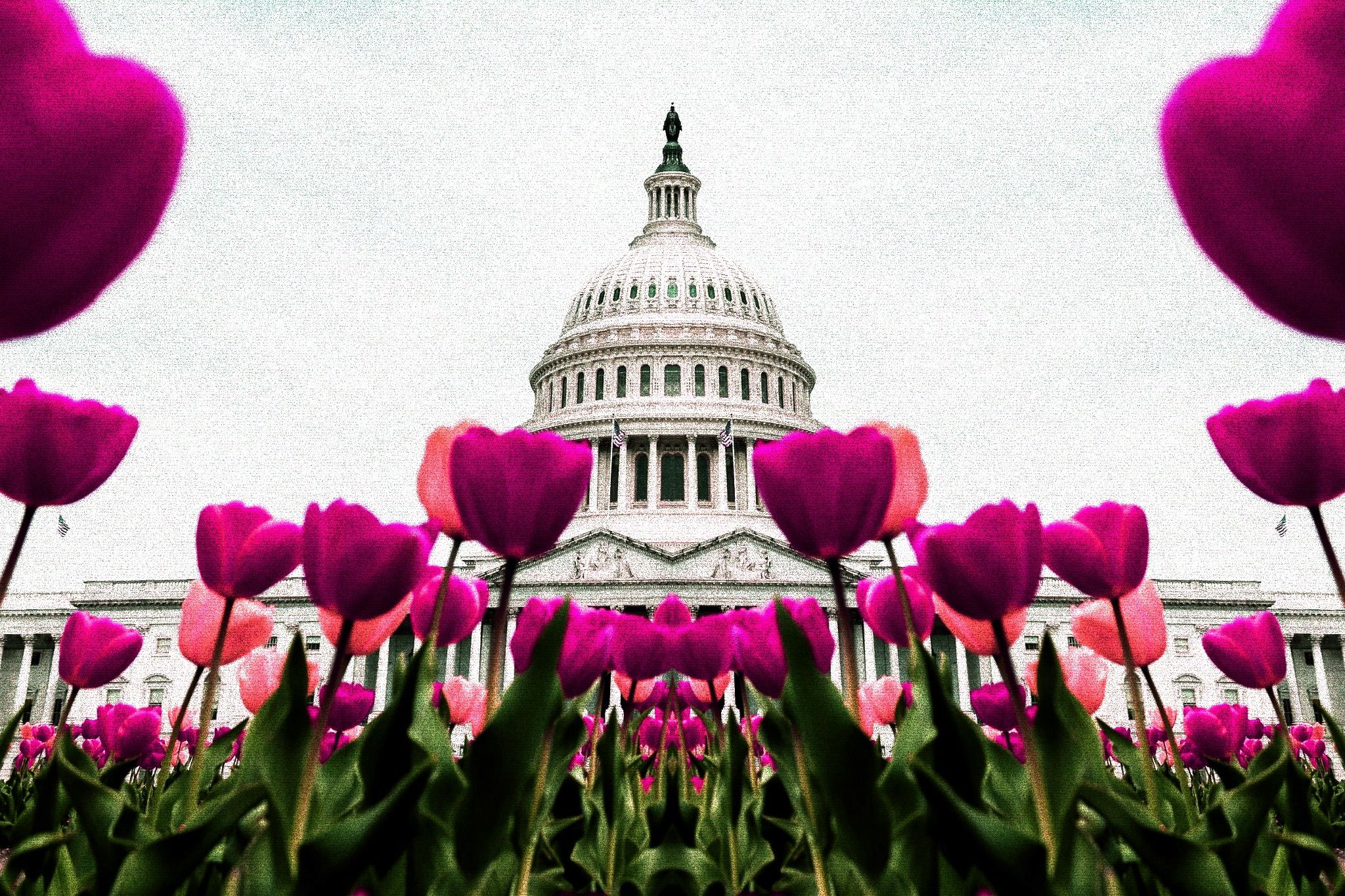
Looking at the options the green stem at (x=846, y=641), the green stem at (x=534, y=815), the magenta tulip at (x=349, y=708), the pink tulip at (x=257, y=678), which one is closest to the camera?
the green stem at (x=846, y=641)

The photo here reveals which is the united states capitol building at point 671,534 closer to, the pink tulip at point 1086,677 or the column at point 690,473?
the column at point 690,473

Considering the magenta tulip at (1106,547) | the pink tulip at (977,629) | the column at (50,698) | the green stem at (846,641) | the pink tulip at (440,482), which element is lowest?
the green stem at (846,641)

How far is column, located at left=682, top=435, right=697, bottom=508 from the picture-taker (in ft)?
Result: 203

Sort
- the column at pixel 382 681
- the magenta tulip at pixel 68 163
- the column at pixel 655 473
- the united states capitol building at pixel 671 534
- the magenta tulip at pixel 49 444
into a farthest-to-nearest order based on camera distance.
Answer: the column at pixel 655 473, the united states capitol building at pixel 671 534, the column at pixel 382 681, the magenta tulip at pixel 49 444, the magenta tulip at pixel 68 163

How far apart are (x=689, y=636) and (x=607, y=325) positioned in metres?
67.8

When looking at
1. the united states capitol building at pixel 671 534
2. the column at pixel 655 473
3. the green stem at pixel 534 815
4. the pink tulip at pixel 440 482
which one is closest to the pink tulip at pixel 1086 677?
the green stem at pixel 534 815

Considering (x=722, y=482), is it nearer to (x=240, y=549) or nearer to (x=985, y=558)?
(x=240, y=549)

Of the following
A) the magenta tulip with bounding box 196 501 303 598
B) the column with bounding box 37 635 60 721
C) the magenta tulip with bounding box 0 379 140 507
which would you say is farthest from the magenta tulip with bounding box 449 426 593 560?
the column with bounding box 37 635 60 721

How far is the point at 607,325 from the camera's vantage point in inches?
2746

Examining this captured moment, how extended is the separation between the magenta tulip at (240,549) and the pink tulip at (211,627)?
492 mm

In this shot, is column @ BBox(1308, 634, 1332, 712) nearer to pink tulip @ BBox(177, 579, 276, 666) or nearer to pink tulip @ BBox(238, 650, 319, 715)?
pink tulip @ BBox(238, 650, 319, 715)

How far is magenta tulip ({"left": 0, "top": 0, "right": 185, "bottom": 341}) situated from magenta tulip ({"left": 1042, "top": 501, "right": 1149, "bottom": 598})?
169 cm

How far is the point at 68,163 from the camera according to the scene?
0.78 meters

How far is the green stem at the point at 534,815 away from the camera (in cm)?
181
